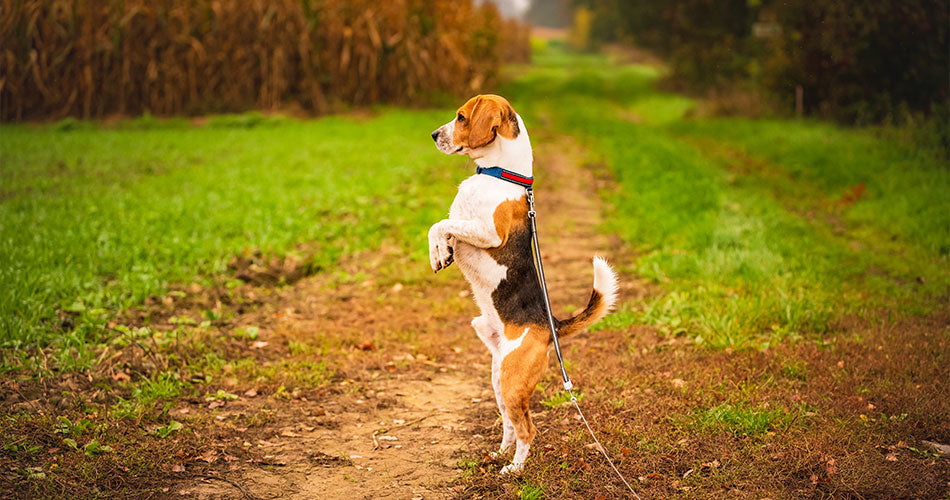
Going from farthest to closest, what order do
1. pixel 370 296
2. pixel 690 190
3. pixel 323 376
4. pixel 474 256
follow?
pixel 690 190
pixel 370 296
pixel 323 376
pixel 474 256

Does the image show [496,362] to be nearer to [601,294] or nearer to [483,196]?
[601,294]

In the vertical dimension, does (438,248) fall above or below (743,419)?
above

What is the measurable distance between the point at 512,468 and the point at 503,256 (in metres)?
1.14

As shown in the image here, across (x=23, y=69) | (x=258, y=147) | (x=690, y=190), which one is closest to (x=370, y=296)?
(x=690, y=190)

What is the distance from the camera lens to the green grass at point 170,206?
6.66m

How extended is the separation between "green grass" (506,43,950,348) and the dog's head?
310 centimetres

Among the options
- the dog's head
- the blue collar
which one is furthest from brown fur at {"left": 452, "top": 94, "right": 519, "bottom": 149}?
the blue collar

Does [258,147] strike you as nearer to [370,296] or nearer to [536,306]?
[370,296]

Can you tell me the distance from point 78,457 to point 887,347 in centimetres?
552

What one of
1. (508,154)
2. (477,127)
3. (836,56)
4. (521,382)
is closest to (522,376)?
(521,382)

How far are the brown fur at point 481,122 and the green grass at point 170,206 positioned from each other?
3.63 metres

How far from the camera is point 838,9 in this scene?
15.3 m

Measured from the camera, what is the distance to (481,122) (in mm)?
3703

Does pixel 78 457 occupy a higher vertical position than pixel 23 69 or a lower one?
lower
